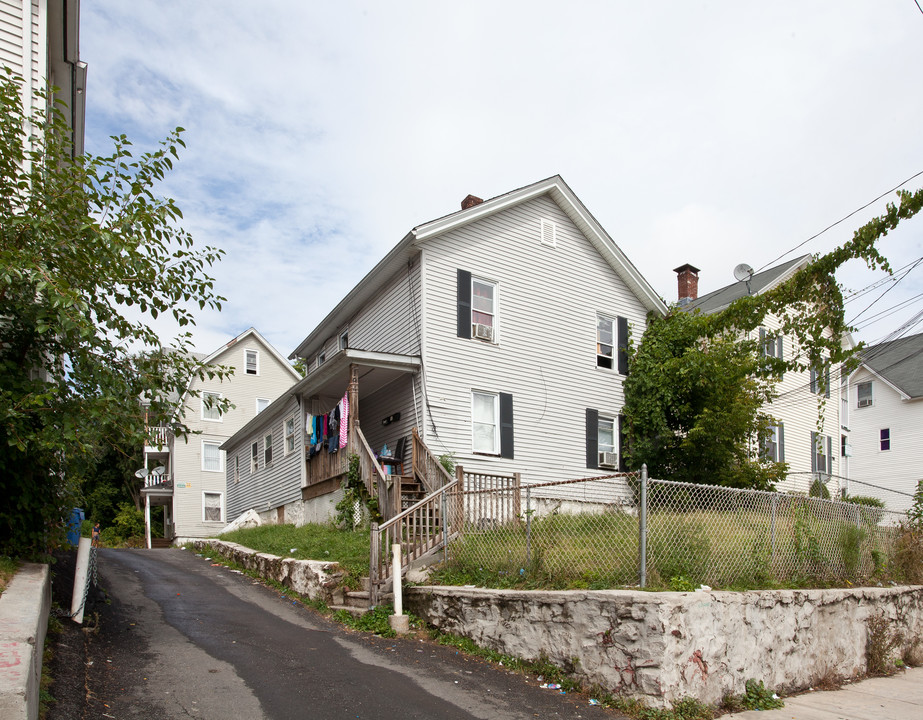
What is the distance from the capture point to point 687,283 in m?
26.0

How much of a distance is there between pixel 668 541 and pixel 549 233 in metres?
12.4

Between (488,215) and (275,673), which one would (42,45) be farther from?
(275,673)

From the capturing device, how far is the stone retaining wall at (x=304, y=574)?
11.1 m

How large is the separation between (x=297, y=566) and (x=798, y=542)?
763 cm

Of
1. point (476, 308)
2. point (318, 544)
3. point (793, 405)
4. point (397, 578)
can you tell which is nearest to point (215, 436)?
point (476, 308)

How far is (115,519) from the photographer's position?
129 feet

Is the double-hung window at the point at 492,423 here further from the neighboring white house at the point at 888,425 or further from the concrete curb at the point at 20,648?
the neighboring white house at the point at 888,425

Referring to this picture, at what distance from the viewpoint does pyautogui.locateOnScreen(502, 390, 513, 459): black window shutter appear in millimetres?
16750

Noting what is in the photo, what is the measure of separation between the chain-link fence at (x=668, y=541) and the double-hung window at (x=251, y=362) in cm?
2569

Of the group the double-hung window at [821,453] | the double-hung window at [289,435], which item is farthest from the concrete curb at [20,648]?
the double-hung window at [821,453]

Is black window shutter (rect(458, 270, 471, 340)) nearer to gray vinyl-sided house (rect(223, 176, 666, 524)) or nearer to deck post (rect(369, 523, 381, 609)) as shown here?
gray vinyl-sided house (rect(223, 176, 666, 524))

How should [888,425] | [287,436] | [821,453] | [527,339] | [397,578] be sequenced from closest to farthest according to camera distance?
[397,578], [527,339], [287,436], [821,453], [888,425]

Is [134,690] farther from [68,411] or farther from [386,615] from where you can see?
[386,615]

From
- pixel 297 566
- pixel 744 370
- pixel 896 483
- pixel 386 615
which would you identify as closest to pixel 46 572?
pixel 386 615
